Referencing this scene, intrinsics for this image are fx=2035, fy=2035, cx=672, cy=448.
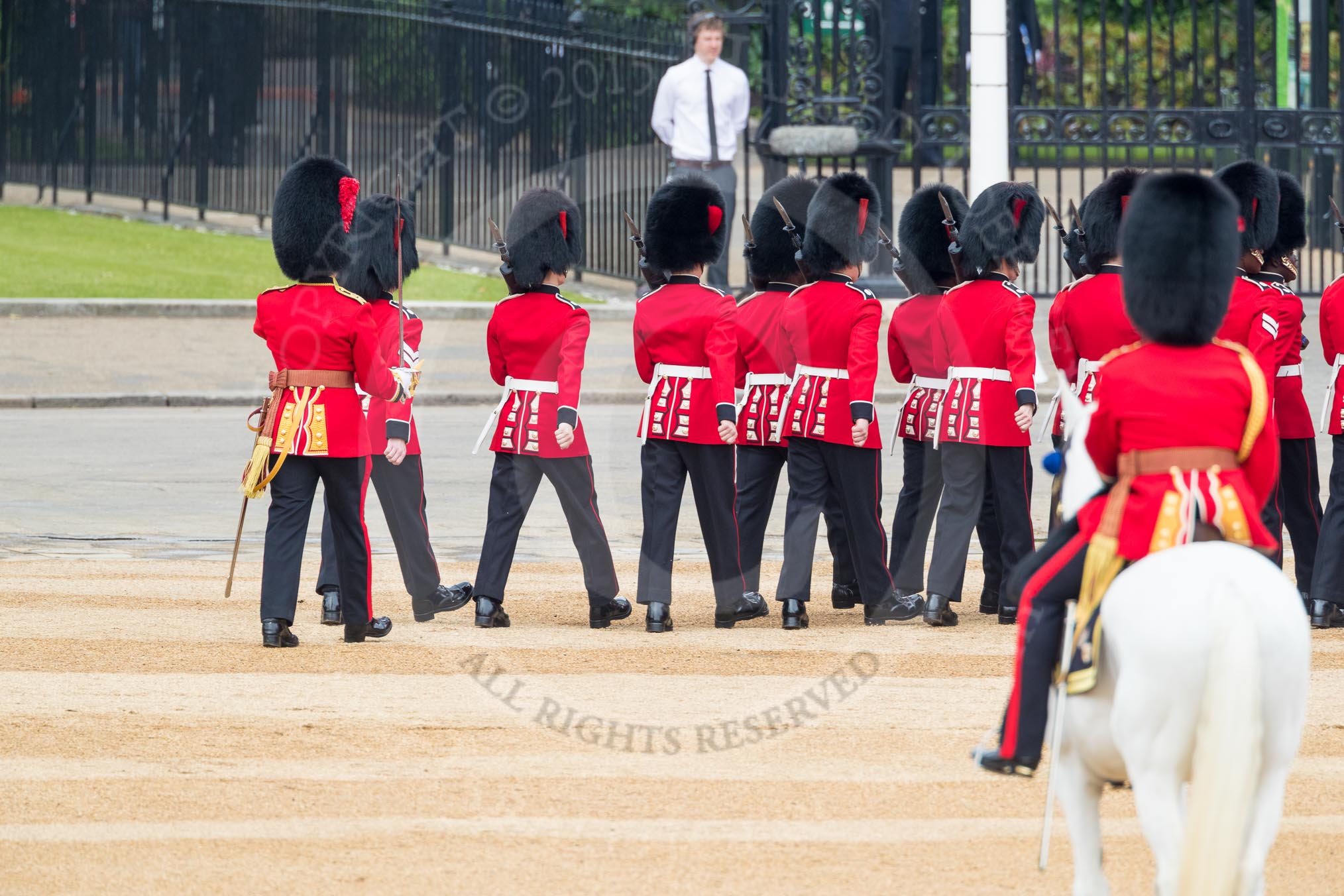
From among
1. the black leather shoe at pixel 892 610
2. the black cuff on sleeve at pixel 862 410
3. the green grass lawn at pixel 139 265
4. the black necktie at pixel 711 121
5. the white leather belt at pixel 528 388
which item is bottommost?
the black leather shoe at pixel 892 610

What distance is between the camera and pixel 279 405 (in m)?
6.77

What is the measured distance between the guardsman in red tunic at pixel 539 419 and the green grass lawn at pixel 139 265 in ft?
32.3

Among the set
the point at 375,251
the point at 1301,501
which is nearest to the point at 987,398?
the point at 1301,501

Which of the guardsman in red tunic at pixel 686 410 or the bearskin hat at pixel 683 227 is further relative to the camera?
the bearskin hat at pixel 683 227

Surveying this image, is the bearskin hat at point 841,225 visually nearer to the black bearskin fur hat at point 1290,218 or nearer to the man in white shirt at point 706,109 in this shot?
the black bearskin fur hat at point 1290,218

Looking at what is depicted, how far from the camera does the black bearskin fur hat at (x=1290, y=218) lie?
7.71m

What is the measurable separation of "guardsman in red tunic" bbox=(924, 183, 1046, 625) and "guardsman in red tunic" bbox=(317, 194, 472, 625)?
5.95 feet

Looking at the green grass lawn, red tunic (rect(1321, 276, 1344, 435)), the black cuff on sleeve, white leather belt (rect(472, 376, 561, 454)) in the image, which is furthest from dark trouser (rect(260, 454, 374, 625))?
the green grass lawn

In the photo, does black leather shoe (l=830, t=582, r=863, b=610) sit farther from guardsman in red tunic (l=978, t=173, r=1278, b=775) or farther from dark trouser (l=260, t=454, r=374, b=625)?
guardsman in red tunic (l=978, t=173, r=1278, b=775)

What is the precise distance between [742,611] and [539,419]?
3.34ft

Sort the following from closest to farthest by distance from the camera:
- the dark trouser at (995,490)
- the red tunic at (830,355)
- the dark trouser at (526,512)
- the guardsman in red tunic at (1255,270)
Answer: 1. the guardsman in red tunic at (1255,270)
2. the dark trouser at (526,512)
3. the red tunic at (830,355)
4. the dark trouser at (995,490)

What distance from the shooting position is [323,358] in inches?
266

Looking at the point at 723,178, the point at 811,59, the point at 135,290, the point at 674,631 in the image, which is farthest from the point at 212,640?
the point at 811,59

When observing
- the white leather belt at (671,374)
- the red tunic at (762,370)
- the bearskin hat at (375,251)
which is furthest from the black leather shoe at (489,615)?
the bearskin hat at (375,251)
